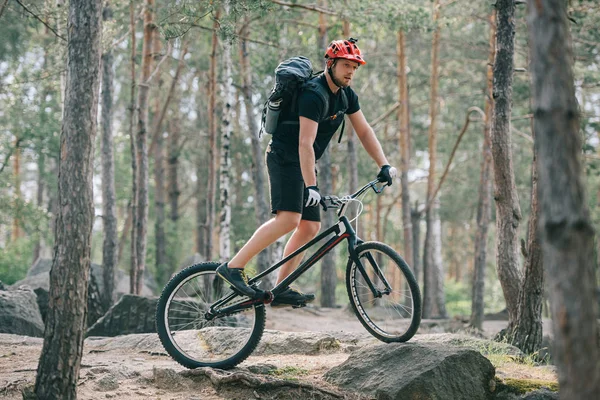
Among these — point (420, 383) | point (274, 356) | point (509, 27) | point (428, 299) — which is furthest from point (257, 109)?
point (420, 383)

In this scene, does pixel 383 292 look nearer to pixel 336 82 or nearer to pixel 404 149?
pixel 336 82

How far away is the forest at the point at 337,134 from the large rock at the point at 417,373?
113 centimetres

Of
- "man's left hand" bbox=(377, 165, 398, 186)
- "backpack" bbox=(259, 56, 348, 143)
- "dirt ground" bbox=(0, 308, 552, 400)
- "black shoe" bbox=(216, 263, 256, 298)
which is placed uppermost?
"backpack" bbox=(259, 56, 348, 143)

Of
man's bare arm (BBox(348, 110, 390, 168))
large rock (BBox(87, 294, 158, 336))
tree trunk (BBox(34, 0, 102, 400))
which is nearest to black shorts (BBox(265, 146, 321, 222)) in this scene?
man's bare arm (BBox(348, 110, 390, 168))

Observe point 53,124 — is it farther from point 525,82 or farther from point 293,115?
point 293,115

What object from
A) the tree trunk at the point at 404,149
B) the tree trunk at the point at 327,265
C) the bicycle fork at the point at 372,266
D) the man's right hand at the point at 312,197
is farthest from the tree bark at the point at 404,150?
the man's right hand at the point at 312,197

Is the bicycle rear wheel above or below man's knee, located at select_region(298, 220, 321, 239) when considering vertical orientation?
below

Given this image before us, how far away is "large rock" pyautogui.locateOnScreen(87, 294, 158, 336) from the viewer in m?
9.73

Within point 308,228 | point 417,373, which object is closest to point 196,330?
point 308,228

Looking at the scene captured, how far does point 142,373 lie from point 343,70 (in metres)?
2.95

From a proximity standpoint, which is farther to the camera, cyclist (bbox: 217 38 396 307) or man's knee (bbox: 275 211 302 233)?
man's knee (bbox: 275 211 302 233)

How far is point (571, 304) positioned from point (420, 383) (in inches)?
99.6

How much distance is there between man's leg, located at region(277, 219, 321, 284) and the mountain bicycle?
0.07m

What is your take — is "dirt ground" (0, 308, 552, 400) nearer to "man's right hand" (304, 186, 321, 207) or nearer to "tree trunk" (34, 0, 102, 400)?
"tree trunk" (34, 0, 102, 400)
